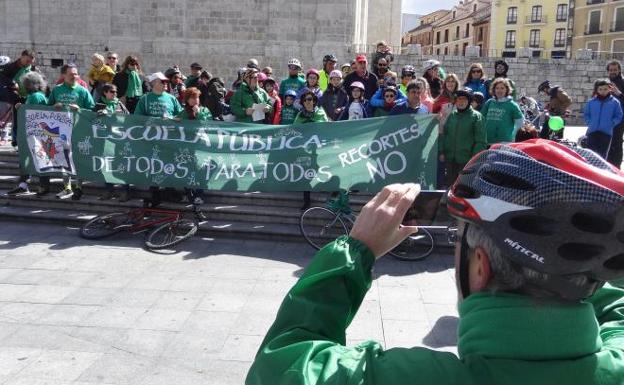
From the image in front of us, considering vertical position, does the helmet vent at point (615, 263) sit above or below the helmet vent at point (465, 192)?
below

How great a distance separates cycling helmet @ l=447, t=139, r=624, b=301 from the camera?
3.72ft

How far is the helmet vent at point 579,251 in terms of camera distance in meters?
1.14

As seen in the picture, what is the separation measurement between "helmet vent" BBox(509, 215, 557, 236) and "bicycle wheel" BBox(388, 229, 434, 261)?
6.26 metres

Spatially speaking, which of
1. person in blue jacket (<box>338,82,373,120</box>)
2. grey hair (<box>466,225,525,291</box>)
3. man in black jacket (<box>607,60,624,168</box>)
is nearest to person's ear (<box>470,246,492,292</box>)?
grey hair (<box>466,225,525,291</box>)

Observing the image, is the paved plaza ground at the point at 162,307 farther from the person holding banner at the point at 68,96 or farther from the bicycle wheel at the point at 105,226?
the person holding banner at the point at 68,96

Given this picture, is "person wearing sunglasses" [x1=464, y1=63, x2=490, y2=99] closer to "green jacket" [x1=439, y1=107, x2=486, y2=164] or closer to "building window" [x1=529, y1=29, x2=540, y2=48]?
"green jacket" [x1=439, y1=107, x2=486, y2=164]

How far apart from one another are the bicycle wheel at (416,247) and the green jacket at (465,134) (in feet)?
4.32

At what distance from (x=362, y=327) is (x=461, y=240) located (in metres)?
4.05

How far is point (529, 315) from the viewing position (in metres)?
1.14

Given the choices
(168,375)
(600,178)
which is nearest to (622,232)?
(600,178)

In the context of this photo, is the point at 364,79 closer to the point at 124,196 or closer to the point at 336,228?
the point at 336,228

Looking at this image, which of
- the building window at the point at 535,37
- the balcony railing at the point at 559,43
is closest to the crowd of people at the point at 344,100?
the balcony railing at the point at 559,43

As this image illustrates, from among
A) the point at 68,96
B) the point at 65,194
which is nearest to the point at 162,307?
the point at 65,194

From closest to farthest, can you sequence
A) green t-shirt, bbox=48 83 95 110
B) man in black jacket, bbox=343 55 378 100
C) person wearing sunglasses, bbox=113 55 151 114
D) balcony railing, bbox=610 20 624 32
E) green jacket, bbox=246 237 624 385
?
green jacket, bbox=246 237 624 385 < green t-shirt, bbox=48 83 95 110 < man in black jacket, bbox=343 55 378 100 < person wearing sunglasses, bbox=113 55 151 114 < balcony railing, bbox=610 20 624 32
